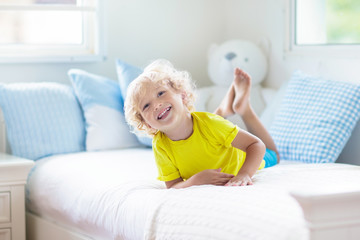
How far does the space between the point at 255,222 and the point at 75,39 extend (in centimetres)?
201

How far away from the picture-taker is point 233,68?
10.4 ft

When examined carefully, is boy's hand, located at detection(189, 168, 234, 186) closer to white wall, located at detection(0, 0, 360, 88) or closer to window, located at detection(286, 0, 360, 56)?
white wall, located at detection(0, 0, 360, 88)

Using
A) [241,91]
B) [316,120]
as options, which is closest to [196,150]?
[241,91]

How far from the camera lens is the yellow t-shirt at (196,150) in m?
2.01

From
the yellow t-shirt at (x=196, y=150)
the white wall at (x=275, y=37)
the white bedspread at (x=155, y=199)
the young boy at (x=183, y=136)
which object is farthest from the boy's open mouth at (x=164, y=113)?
the white wall at (x=275, y=37)

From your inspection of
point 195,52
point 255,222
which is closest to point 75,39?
point 195,52

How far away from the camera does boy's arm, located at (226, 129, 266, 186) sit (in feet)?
6.08

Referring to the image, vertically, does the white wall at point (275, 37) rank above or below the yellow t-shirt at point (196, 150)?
above

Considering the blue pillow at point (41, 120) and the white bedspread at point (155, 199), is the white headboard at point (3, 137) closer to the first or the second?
the blue pillow at point (41, 120)

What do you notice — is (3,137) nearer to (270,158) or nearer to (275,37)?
(270,158)

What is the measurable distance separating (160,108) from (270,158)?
67 cm

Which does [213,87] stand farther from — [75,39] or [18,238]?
[18,238]

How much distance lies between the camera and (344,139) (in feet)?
8.24

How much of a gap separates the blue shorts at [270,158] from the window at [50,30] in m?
1.15
